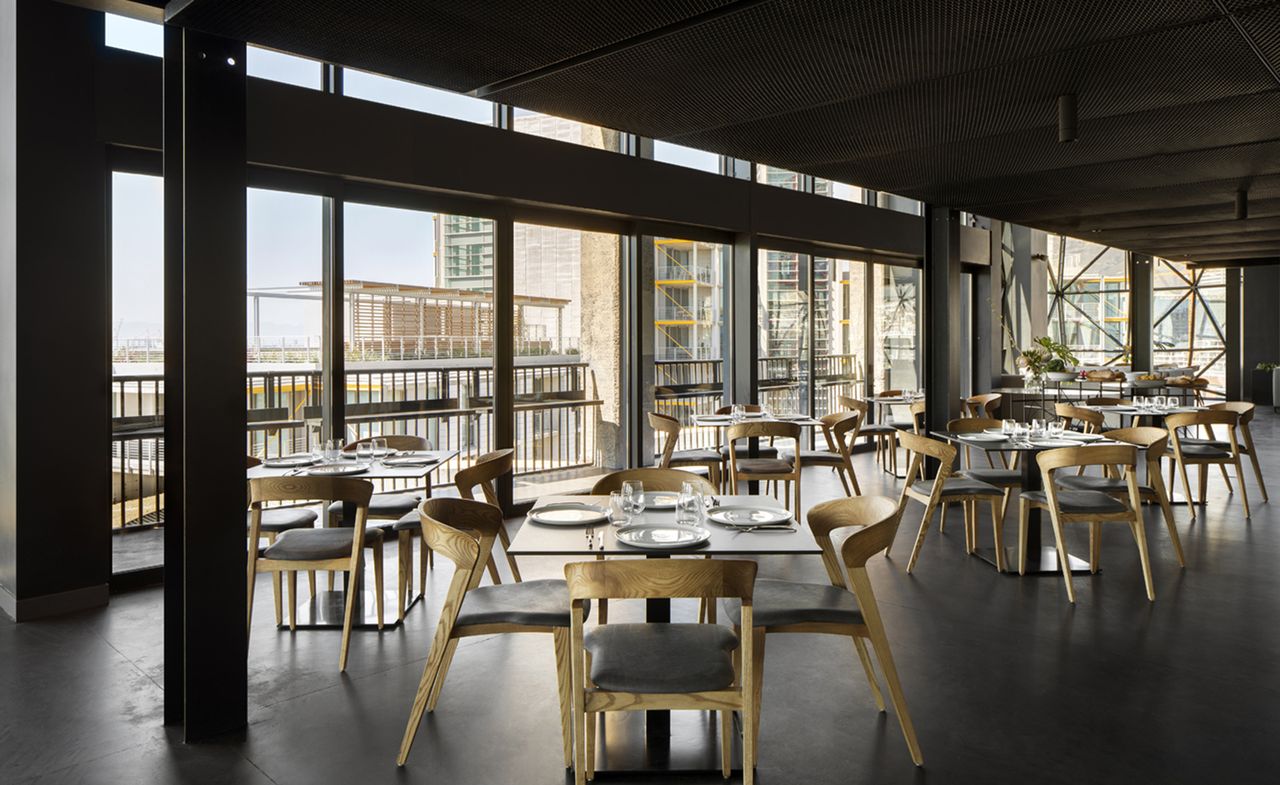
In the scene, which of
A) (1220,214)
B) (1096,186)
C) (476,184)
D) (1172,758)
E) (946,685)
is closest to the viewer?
(1172,758)

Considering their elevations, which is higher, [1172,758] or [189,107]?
[189,107]

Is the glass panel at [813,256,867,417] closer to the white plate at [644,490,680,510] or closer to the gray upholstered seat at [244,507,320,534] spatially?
the white plate at [644,490,680,510]

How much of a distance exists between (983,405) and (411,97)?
21.8 ft

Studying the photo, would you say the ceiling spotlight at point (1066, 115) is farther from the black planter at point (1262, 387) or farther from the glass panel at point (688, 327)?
the black planter at point (1262, 387)

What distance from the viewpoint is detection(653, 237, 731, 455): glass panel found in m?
8.11

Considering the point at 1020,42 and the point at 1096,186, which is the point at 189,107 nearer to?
the point at 1020,42

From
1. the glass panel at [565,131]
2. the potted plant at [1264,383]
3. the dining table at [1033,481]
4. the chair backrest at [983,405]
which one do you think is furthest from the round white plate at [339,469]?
the potted plant at [1264,383]

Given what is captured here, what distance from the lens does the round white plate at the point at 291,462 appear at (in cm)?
458

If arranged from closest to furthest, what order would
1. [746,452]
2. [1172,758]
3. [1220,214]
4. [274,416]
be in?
[1172,758], [274,416], [746,452], [1220,214]

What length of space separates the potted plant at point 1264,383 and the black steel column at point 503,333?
15.8 metres

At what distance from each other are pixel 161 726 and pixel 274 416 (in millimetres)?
2850

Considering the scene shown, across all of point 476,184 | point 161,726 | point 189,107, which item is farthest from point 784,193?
point 161,726

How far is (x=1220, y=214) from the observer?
8.41 m

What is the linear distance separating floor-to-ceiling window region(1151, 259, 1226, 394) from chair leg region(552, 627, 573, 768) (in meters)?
18.9
